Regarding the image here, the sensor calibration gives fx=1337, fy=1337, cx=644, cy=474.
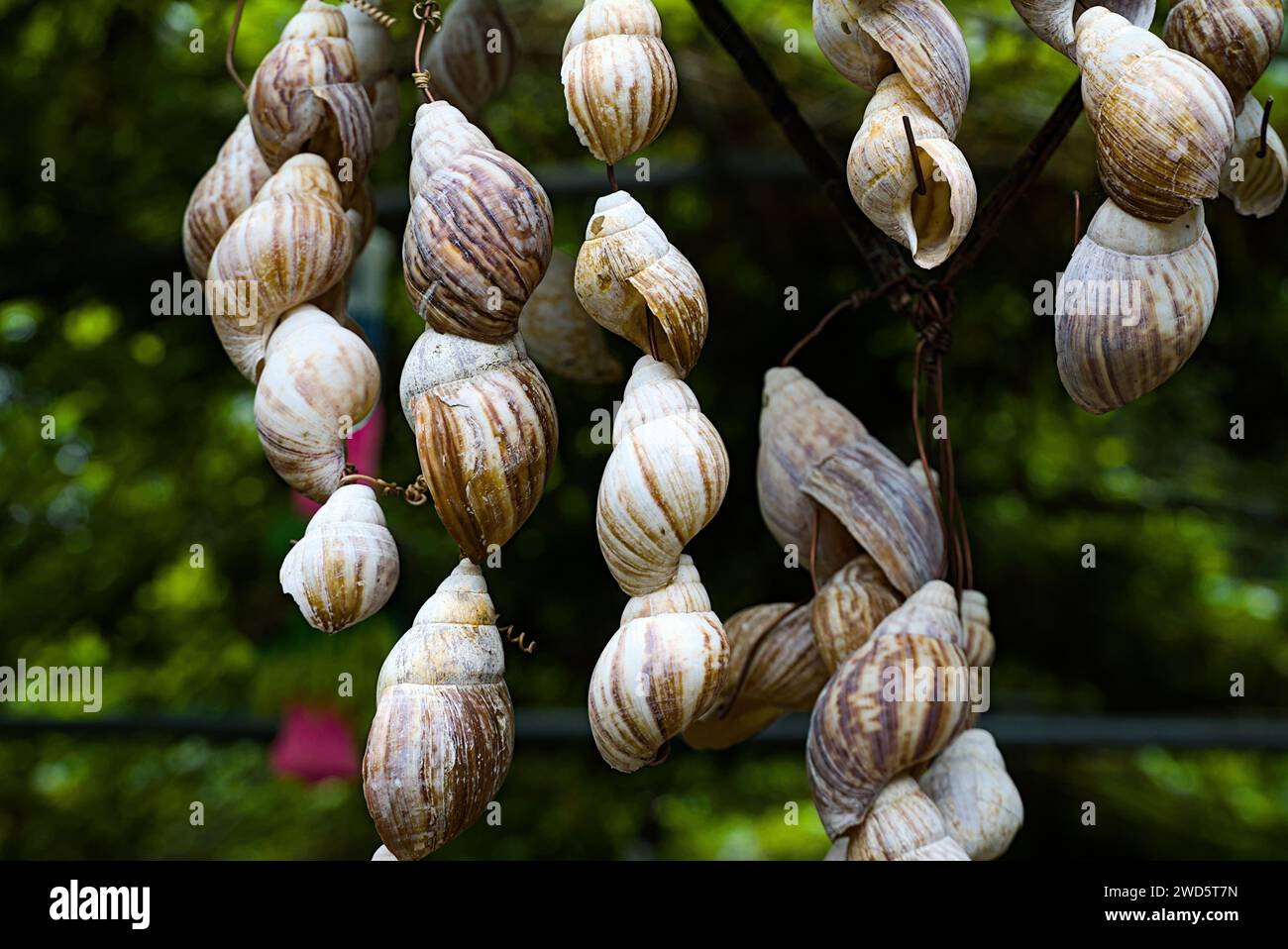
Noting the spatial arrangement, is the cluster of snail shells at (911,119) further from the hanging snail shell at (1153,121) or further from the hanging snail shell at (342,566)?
the hanging snail shell at (342,566)

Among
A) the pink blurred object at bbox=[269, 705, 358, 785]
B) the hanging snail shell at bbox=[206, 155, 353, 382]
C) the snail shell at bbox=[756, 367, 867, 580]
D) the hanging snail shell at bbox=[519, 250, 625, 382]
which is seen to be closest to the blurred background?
the pink blurred object at bbox=[269, 705, 358, 785]

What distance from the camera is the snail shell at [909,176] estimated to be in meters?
0.53

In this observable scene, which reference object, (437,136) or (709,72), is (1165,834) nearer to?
(709,72)

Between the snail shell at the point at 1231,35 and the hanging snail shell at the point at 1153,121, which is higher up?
the snail shell at the point at 1231,35

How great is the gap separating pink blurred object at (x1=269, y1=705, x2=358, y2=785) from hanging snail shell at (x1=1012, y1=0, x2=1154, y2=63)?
95 centimetres

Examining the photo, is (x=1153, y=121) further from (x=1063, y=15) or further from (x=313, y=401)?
(x=313, y=401)

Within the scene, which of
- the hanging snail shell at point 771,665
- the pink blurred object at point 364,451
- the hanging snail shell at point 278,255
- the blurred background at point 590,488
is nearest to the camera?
the hanging snail shell at point 278,255

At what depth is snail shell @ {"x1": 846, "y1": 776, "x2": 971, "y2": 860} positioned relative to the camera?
0.60m

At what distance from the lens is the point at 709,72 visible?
1502 mm

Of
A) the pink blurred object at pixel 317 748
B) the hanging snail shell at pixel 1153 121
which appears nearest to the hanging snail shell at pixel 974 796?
the hanging snail shell at pixel 1153 121

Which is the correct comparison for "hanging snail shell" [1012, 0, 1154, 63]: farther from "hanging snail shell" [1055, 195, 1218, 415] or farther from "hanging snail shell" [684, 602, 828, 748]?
"hanging snail shell" [684, 602, 828, 748]

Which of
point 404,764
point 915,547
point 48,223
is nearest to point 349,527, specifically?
point 404,764

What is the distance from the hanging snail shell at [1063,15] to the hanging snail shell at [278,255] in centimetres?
34

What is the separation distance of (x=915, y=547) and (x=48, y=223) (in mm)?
1245
